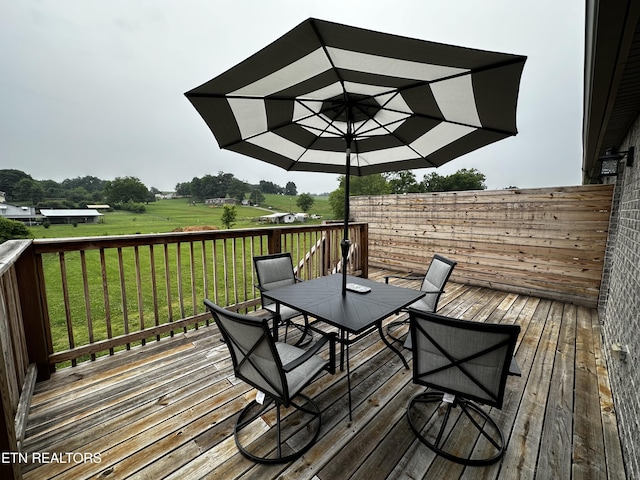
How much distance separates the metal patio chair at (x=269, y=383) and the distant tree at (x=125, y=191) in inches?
444

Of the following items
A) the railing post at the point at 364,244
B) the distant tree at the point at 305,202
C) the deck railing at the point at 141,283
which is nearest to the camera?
the deck railing at the point at 141,283

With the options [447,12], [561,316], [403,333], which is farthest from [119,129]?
[561,316]

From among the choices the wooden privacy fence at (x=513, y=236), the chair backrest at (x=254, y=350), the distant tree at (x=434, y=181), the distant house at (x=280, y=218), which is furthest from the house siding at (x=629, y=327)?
the distant tree at (x=434, y=181)

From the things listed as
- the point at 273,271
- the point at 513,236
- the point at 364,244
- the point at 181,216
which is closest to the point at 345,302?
the point at 273,271

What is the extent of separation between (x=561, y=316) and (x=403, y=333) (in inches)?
104

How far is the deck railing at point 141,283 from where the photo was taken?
233 centimetres

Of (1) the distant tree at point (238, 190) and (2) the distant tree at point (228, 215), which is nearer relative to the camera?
(2) the distant tree at point (228, 215)

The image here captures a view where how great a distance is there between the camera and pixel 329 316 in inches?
81.4

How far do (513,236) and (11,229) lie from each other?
10.8m

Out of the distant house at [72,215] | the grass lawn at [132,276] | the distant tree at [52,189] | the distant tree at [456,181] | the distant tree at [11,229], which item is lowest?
the grass lawn at [132,276]

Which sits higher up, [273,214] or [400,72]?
[400,72]

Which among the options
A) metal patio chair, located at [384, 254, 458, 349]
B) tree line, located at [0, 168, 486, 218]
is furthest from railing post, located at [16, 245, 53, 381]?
tree line, located at [0, 168, 486, 218]

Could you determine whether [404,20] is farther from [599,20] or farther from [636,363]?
[636,363]

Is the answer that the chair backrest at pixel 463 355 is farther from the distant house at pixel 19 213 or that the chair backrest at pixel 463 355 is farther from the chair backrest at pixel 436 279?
the distant house at pixel 19 213
